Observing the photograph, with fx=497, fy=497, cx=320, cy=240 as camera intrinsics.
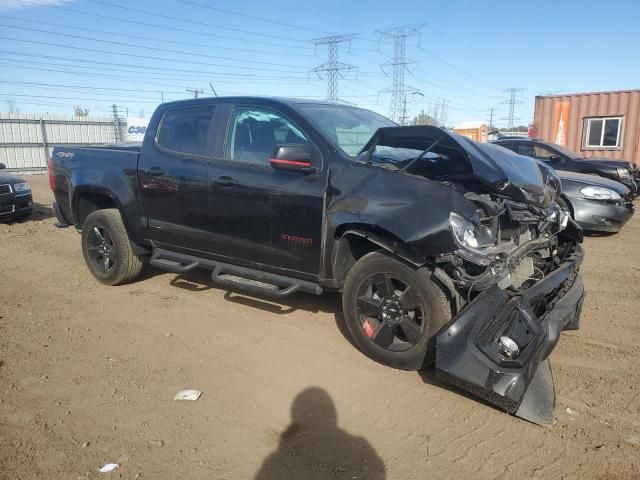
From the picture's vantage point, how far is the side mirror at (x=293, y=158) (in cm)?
372

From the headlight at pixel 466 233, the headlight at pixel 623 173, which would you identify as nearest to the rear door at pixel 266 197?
the headlight at pixel 466 233

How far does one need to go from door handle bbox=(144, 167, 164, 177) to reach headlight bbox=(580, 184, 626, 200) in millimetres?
6314

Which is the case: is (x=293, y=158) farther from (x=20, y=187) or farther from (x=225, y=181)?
(x=20, y=187)

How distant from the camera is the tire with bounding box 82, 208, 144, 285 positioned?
544cm

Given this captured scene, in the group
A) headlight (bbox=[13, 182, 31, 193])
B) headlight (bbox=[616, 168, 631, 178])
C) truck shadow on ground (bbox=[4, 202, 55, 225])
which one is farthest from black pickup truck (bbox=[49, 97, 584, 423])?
headlight (bbox=[616, 168, 631, 178])

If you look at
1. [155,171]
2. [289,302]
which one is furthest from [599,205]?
[155,171]

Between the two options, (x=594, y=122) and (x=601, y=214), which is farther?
(x=594, y=122)

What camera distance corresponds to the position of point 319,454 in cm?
275

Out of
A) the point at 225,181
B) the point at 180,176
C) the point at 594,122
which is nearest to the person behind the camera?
the point at 225,181

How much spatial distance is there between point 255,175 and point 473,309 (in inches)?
82.1

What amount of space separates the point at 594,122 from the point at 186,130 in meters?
16.1

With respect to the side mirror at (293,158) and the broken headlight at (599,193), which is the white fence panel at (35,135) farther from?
the broken headlight at (599,193)

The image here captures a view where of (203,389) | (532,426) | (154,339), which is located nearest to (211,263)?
(154,339)

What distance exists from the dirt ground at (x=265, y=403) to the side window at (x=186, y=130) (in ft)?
5.21
